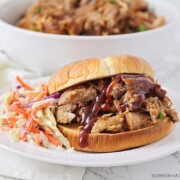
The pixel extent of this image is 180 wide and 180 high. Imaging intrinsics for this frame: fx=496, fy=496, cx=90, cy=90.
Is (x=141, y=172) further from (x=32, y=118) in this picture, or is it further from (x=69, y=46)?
(x=69, y=46)

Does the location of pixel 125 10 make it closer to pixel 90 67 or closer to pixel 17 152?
pixel 90 67

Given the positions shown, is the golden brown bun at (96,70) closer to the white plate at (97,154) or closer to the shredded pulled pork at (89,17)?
the white plate at (97,154)

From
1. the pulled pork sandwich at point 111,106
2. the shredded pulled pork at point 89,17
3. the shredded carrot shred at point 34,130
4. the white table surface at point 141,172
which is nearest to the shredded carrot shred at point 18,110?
the shredded carrot shred at point 34,130

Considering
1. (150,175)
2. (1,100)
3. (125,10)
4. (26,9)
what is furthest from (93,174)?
(26,9)

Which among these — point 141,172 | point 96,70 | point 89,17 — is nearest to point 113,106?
point 96,70

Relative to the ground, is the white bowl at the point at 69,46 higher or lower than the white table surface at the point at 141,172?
lower

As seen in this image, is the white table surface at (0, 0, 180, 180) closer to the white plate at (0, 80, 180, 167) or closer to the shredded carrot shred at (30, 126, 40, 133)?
the white plate at (0, 80, 180, 167)

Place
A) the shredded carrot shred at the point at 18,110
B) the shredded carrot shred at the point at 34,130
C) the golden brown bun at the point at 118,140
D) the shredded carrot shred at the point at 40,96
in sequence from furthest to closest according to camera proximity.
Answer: the shredded carrot shred at the point at 40,96 → the shredded carrot shred at the point at 18,110 → the shredded carrot shred at the point at 34,130 → the golden brown bun at the point at 118,140

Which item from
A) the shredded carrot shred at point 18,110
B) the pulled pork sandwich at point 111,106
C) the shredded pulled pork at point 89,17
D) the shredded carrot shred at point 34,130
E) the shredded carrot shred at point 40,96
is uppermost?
the pulled pork sandwich at point 111,106
